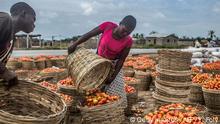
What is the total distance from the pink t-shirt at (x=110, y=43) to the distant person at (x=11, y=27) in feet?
6.27

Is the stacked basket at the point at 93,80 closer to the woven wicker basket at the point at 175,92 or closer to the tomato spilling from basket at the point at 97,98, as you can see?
the tomato spilling from basket at the point at 97,98

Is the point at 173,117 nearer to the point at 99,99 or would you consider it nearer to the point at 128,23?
the point at 99,99

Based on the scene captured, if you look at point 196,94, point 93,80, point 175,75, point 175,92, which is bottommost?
point 196,94

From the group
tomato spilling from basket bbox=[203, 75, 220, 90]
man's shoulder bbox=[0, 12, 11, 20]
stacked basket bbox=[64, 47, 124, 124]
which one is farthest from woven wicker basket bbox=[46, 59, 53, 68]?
man's shoulder bbox=[0, 12, 11, 20]

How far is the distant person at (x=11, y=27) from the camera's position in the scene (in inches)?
148

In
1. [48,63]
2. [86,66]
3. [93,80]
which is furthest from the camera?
[48,63]

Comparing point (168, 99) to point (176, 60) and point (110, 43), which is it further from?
point (110, 43)

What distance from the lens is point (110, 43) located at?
5961mm

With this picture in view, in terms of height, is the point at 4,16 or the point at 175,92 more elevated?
the point at 4,16

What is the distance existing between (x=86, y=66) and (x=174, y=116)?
131 cm

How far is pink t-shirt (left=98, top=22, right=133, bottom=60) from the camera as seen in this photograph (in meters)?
5.93

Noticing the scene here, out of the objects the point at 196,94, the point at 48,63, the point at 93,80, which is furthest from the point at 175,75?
the point at 48,63

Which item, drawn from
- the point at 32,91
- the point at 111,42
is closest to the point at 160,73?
the point at 111,42

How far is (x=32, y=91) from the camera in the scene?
13.9 ft
